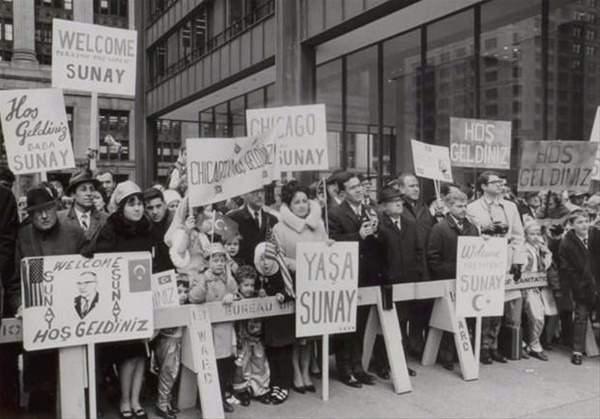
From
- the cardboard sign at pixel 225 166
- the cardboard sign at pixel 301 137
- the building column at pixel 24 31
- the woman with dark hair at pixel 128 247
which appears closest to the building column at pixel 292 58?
the cardboard sign at pixel 301 137

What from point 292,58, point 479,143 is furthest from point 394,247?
point 292,58

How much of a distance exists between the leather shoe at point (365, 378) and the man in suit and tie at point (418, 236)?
3.48ft

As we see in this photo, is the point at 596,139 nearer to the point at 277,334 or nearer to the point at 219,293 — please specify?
the point at 277,334

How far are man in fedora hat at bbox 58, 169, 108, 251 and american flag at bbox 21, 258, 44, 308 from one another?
85 centimetres

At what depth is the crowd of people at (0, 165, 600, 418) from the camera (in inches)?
205

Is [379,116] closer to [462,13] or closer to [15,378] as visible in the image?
[462,13]

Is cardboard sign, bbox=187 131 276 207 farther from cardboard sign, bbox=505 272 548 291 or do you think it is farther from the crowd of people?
cardboard sign, bbox=505 272 548 291

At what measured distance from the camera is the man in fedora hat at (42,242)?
5.02 m

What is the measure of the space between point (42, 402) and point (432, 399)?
11.9ft

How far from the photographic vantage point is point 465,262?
6.36m

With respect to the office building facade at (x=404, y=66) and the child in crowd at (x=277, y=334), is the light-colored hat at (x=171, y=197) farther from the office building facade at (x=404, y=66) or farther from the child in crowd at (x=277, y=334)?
the office building facade at (x=404, y=66)

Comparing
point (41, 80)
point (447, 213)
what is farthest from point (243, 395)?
point (41, 80)

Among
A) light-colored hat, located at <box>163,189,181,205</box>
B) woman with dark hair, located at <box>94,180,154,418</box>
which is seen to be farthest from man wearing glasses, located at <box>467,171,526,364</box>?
woman with dark hair, located at <box>94,180,154,418</box>

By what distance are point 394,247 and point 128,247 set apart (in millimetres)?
2697
